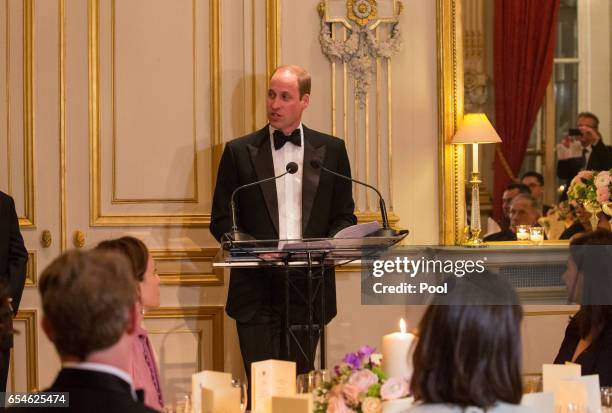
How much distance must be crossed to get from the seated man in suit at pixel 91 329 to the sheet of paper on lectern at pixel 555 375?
126 cm

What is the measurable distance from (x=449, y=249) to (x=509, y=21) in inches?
121

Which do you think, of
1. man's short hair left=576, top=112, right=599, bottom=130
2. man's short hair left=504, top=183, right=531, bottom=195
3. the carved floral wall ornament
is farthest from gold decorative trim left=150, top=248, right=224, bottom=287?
man's short hair left=576, top=112, right=599, bottom=130

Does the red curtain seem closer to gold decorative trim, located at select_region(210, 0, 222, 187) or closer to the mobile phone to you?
the mobile phone

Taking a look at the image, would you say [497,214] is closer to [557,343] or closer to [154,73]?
[557,343]

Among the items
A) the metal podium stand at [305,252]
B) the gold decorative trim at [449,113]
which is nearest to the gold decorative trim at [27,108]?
the metal podium stand at [305,252]

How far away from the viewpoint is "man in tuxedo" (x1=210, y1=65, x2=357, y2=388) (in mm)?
4289

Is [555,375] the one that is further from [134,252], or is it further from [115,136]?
[115,136]

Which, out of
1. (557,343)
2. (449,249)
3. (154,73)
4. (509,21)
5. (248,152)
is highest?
(509,21)

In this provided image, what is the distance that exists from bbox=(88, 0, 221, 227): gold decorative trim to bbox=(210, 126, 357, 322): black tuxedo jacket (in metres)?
0.57

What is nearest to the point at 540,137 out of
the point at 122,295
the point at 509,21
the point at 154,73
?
the point at 509,21

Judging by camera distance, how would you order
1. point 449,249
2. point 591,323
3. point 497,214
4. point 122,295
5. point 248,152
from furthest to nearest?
point 497,214 → point 449,249 → point 248,152 → point 591,323 → point 122,295

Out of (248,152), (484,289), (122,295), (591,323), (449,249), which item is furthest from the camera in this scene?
(449,249)

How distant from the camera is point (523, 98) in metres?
7.57

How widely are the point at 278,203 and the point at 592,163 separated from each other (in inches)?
138
